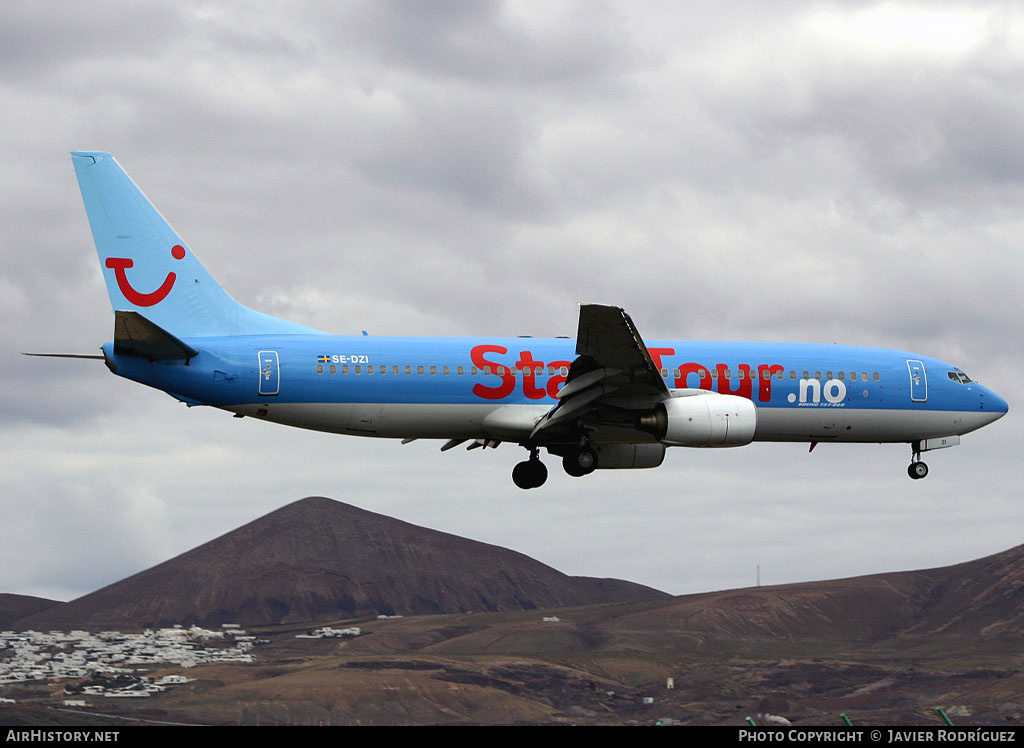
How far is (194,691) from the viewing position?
193875 millimetres

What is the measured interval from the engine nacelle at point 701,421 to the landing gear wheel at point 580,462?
12.7 ft

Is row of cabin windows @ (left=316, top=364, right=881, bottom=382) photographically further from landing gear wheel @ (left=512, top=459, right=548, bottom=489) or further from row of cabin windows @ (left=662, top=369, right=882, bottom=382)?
landing gear wheel @ (left=512, top=459, right=548, bottom=489)

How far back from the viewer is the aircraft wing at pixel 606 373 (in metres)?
41.3

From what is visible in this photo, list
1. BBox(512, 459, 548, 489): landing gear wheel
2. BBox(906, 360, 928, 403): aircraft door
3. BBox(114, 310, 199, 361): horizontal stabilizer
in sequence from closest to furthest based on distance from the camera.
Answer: BBox(114, 310, 199, 361): horizontal stabilizer
BBox(512, 459, 548, 489): landing gear wheel
BBox(906, 360, 928, 403): aircraft door

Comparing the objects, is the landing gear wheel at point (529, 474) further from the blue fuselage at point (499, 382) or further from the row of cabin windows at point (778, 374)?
the row of cabin windows at point (778, 374)

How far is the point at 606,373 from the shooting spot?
141 ft

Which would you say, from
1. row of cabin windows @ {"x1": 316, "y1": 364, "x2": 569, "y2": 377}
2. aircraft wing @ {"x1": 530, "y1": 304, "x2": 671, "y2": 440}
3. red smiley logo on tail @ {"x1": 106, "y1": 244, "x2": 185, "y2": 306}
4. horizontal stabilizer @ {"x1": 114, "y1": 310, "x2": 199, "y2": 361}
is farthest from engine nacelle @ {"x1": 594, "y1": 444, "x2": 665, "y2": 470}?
red smiley logo on tail @ {"x1": 106, "y1": 244, "x2": 185, "y2": 306}

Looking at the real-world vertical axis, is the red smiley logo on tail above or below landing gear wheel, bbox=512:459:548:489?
above

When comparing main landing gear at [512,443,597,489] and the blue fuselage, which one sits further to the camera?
main landing gear at [512,443,597,489]

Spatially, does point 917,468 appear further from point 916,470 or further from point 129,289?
point 129,289

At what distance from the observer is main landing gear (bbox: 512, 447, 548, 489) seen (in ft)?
162

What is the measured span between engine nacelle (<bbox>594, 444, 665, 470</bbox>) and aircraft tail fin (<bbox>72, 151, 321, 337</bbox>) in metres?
12.0

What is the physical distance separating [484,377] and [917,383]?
621 inches

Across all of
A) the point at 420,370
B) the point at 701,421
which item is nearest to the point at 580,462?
the point at 701,421
